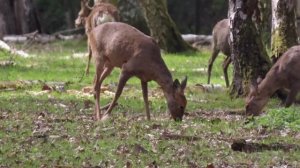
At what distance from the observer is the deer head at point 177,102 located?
510 inches

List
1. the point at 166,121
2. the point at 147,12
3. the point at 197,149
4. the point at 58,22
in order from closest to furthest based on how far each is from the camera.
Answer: the point at 197,149 → the point at 166,121 → the point at 147,12 → the point at 58,22

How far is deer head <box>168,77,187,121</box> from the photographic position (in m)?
13.0

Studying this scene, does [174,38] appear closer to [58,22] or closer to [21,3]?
[21,3]

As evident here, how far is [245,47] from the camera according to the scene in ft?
52.0

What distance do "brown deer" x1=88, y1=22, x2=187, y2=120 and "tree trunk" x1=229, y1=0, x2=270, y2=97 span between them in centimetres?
266

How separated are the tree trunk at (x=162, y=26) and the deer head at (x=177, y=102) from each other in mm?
11773

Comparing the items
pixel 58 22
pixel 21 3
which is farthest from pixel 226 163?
pixel 58 22

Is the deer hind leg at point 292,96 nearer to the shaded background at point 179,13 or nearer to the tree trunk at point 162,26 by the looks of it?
the tree trunk at point 162,26

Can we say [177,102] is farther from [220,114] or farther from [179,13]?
[179,13]

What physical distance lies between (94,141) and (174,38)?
14.7 m

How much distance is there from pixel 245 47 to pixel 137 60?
3237mm

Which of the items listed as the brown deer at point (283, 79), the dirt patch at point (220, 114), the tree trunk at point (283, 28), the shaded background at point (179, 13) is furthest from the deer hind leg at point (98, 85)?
the shaded background at point (179, 13)

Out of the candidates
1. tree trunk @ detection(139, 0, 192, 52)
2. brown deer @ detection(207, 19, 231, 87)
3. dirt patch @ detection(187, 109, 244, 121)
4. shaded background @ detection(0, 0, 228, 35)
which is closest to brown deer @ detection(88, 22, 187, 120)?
dirt patch @ detection(187, 109, 244, 121)

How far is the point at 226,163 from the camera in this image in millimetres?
10023
